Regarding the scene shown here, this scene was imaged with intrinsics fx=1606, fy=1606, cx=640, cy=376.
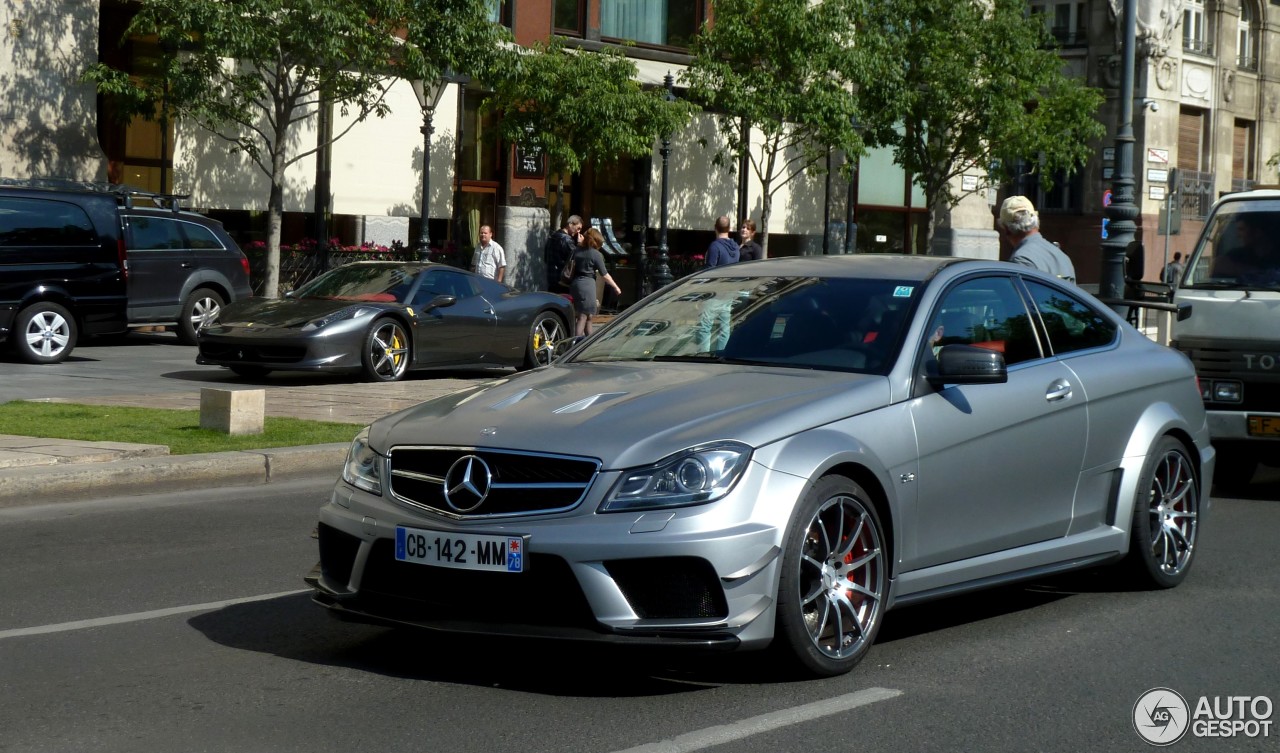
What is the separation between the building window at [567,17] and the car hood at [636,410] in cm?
2567

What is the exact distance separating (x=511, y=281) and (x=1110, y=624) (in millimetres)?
23788

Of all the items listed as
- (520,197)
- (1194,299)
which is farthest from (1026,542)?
(520,197)

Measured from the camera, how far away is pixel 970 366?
6059 millimetres

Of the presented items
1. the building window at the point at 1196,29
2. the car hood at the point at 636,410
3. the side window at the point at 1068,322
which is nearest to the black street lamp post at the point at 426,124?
the side window at the point at 1068,322

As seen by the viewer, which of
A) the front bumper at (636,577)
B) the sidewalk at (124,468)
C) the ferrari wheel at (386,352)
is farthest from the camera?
the ferrari wheel at (386,352)

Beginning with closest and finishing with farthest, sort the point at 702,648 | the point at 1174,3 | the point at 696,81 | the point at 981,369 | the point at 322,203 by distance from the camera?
the point at 702,648 → the point at 981,369 → the point at 322,203 → the point at 696,81 → the point at 1174,3

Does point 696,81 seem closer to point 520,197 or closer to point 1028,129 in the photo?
point 520,197

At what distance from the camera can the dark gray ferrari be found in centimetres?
1666

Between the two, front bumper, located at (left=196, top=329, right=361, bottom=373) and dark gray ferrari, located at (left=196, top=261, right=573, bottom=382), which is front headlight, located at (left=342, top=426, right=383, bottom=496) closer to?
dark gray ferrari, located at (left=196, top=261, right=573, bottom=382)

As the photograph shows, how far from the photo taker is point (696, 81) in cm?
2952

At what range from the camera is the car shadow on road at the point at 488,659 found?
5.50 m

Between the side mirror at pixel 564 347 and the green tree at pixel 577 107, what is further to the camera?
the green tree at pixel 577 107

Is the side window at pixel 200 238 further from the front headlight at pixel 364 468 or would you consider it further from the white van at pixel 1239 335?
the front headlight at pixel 364 468

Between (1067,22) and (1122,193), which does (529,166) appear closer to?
(1122,193)
